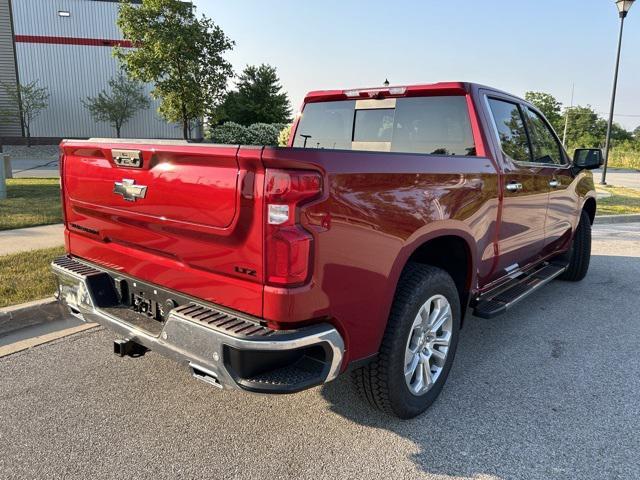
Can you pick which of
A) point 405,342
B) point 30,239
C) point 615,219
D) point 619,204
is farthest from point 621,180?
point 405,342

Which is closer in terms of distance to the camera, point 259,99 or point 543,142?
point 543,142

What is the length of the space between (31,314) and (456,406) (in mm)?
3425

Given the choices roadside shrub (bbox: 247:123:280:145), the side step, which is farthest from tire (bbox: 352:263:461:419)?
roadside shrub (bbox: 247:123:280:145)

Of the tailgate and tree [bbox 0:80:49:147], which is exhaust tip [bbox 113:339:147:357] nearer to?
the tailgate

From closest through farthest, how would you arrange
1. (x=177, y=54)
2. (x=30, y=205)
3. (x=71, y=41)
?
(x=30, y=205), (x=177, y=54), (x=71, y=41)

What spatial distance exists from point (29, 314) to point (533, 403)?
12.7ft

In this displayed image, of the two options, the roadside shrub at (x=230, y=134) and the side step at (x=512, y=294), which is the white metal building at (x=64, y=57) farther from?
the side step at (x=512, y=294)

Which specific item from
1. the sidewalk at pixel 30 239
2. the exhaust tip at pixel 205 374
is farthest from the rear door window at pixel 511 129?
the sidewalk at pixel 30 239

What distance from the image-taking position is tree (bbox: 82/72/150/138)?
96.8 feet

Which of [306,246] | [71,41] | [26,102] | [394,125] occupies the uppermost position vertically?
[71,41]

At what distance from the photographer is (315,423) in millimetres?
2820

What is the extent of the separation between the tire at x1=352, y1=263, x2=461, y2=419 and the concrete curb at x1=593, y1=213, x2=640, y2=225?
906 centimetres

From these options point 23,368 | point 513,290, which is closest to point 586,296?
point 513,290

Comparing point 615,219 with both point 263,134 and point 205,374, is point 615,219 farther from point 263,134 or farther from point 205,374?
point 263,134
